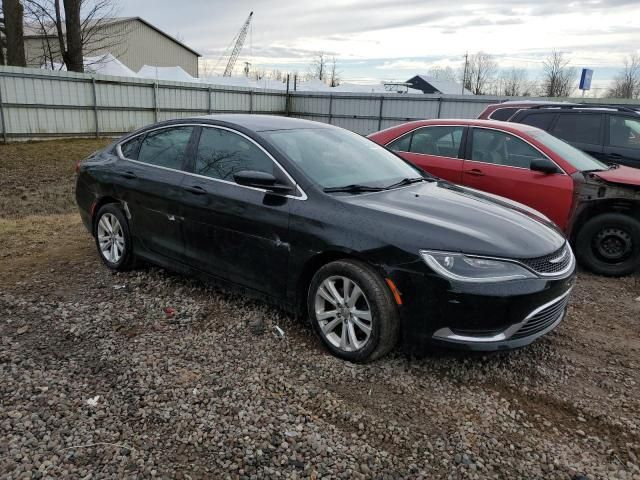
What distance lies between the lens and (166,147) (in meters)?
4.63

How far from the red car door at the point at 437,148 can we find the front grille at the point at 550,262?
2.60 metres

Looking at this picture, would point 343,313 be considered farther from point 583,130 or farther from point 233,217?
point 583,130

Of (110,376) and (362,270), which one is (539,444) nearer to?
(362,270)

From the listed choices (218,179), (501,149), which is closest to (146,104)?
(501,149)

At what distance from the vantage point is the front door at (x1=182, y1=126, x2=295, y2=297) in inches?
145

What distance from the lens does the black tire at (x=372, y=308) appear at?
10.4ft

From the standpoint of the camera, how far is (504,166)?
574cm

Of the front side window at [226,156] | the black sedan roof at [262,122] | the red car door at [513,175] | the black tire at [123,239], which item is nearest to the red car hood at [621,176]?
the red car door at [513,175]

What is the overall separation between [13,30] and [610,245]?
1798cm

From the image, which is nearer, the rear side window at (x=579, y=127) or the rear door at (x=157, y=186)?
the rear door at (x=157, y=186)

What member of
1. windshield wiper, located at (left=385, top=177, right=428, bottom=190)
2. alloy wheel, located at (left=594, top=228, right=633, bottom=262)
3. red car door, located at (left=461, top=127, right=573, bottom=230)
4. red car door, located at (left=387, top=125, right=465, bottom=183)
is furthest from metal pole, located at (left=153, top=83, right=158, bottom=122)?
alloy wheel, located at (left=594, top=228, right=633, bottom=262)

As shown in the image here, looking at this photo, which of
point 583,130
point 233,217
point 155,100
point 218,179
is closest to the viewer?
point 233,217

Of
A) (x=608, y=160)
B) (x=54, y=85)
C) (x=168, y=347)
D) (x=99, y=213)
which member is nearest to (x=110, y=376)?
(x=168, y=347)

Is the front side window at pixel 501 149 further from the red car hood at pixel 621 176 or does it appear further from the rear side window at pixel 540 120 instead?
the rear side window at pixel 540 120
